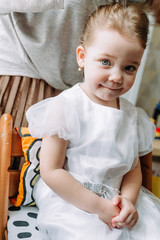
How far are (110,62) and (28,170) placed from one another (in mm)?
422

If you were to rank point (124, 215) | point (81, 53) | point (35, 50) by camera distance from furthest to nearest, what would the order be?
point (35, 50) → point (81, 53) → point (124, 215)

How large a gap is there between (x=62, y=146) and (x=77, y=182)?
11cm

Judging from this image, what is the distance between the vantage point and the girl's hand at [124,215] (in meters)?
0.72

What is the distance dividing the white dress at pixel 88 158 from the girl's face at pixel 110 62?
67 mm

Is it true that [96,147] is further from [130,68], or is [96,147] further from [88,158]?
[130,68]

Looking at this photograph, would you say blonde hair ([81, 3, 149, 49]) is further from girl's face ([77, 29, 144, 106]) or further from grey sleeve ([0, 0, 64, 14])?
grey sleeve ([0, 0, 64, 14])

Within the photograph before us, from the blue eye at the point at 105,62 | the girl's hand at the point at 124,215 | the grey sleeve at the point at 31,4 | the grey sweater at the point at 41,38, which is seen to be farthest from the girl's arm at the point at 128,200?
the grey sleeve at the point at 31,4

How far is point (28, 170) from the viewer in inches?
34.0

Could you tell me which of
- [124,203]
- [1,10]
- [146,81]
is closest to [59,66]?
[1,10]

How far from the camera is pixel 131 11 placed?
0.77 m

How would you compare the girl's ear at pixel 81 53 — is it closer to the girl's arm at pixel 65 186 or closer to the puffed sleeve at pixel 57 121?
the puffed sleeve at pixel 57 121

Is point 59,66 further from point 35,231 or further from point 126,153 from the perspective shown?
point 35,231

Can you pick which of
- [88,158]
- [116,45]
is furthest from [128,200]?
[116,45]

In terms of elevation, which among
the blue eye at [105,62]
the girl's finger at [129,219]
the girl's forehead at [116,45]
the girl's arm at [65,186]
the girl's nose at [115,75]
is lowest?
the girl's finger at [129,219]
